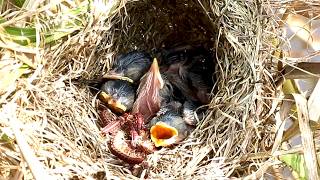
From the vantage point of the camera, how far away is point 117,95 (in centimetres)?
132

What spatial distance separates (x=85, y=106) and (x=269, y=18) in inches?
15.3

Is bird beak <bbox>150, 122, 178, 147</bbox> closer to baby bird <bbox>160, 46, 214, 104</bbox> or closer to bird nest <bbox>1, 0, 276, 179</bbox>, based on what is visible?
bird nest <bbox>1, 0, 276, 179</bbox>

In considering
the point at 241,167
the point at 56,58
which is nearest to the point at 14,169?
the point at 56,58

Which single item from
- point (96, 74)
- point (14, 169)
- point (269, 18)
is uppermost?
point (269, 18)

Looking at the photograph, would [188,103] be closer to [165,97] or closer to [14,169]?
[165,97]

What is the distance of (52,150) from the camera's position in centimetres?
104

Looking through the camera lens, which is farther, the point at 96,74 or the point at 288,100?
the point at 96,74

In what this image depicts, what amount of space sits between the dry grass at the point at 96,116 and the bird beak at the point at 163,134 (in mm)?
25

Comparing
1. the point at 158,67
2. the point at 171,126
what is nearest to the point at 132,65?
the point at 158,67

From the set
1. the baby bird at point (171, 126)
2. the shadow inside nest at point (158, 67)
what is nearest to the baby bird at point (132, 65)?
the shadow inside nest at point (158, 67)

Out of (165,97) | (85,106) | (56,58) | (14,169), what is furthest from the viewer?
(165,97)

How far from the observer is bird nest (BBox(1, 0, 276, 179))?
3.45 ft

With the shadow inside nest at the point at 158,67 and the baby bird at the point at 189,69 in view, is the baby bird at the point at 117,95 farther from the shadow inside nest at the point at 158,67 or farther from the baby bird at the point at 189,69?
the baby bird at the point at 189,69

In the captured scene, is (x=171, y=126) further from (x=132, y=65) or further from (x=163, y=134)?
(x=132, y=65)
